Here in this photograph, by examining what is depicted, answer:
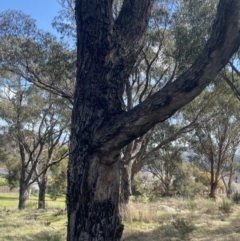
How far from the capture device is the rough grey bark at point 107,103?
4.04 metres

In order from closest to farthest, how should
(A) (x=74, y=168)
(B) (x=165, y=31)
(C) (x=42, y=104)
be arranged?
(A) (x=74, y=168) < (B) (x=165, y=31) < (C) (x=42, y=104)

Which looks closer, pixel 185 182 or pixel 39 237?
pixel 39 237

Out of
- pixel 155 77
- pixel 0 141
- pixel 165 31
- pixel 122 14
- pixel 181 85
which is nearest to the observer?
pixel 181 85

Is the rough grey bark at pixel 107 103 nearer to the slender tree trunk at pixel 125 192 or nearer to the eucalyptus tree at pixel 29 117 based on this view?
the slender tree trunk at pixel 125 192

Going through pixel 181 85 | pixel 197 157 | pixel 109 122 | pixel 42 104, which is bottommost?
pixel 109 122

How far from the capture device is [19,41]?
13.1m

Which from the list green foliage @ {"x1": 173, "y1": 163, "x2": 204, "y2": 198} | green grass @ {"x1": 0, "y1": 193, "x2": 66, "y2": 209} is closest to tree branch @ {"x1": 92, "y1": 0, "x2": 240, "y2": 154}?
green grass @ {"x1": 0, "y1": 193, "x2": 66, "y2": 209}

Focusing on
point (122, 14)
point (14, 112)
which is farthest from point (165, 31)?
point (14, 112)

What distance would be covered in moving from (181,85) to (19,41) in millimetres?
10141

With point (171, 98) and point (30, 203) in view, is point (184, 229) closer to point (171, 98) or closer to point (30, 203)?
point (171, 98)

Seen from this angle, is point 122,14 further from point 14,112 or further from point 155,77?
point 14,112

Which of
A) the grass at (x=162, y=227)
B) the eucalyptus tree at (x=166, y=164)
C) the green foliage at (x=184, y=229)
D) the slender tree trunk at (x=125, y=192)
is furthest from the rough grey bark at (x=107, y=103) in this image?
the eucalyptus tree at (x=166, y=164)

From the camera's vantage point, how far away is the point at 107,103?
4340 millimetres

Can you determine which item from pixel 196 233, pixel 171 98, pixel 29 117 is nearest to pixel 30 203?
pixel 29 117
